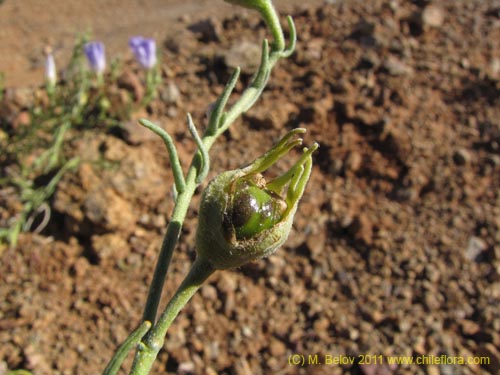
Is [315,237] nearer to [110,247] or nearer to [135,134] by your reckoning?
[110,247]

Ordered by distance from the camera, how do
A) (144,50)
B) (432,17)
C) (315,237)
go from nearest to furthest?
(315,237) < (144,50) < (432,17)

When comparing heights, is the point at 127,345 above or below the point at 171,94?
above

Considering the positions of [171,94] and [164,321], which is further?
[171,94]

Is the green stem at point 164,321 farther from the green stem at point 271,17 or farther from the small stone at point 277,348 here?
the small stone at point 277,348

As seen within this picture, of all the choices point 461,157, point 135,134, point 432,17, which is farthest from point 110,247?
point 432,17

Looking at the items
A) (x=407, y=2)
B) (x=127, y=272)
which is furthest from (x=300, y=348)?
(x=407, y=2)

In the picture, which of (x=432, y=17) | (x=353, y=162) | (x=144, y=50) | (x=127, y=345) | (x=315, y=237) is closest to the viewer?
(x=127, y=345)

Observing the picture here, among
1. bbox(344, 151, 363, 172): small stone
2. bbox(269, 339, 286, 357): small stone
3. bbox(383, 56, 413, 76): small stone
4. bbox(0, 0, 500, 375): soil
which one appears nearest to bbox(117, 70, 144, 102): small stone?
bbox(0, 0, 500, 375): soil
